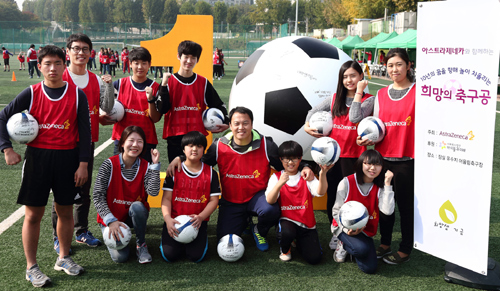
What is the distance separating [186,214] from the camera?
13.5 feet

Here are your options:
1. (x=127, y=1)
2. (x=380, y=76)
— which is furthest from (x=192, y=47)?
(x=127, y=1)

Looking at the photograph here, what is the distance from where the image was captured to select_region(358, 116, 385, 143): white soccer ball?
381cm

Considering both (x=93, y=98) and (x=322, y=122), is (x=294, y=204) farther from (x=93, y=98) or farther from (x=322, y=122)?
(x=93, y=98)

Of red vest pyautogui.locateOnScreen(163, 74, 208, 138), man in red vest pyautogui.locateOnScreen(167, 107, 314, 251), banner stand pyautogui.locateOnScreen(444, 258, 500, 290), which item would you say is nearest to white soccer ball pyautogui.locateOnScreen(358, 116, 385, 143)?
man in red vest pyautogui.locateOnScreen(167, 107, 314, 251)

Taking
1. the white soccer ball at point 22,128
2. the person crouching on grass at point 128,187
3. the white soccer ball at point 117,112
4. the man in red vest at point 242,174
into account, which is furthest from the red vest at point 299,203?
the white soccer ball at point 22,128

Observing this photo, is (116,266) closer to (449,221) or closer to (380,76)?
(449,221)

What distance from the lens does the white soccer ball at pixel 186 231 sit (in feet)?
12.8

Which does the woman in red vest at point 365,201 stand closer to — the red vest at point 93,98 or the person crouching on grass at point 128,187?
the person crouching on grass at point 128,187

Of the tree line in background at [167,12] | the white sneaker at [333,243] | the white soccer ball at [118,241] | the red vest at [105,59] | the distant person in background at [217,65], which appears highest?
the tree line in background at [167,12]

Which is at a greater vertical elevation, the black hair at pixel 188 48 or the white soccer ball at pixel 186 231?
the black hair at pixel 188 48

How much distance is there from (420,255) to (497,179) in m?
3.25

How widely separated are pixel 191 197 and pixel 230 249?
1.97 ft

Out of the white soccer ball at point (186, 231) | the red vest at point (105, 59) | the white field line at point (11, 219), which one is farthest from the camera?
the red vest at point (105, 59)

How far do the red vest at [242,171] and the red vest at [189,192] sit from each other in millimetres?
235
